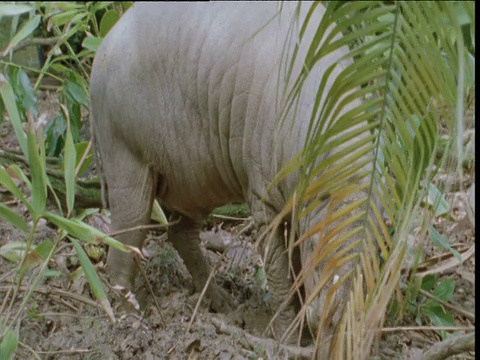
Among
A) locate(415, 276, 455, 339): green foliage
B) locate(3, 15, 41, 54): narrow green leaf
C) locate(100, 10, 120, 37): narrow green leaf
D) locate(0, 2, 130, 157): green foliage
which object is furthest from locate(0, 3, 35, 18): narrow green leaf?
locate(415, 276, 455, 339): green foliage

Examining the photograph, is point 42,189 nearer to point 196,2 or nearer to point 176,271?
point 196,2

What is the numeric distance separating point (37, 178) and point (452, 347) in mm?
1175

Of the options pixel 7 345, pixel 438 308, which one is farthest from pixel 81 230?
pixel 438 308

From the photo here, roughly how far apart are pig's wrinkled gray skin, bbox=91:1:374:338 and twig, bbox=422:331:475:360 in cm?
60

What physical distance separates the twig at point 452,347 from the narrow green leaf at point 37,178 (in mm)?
1080

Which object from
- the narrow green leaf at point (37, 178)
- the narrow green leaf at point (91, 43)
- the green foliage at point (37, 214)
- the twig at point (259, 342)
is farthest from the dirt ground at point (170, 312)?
the narrow green leaf at point (91, 43)

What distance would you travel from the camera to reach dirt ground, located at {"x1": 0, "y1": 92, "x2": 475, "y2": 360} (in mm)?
2609

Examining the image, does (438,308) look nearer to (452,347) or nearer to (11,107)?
(452,347)

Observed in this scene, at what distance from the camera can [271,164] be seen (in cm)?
264

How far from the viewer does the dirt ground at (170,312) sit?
8.56ft

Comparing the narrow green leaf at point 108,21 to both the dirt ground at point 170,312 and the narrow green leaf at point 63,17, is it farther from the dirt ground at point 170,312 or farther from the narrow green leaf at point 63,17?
the dirt ground at point 170,312

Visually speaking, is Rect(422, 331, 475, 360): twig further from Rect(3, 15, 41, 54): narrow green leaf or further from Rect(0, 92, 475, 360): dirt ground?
Rect(3, 15, 41, 54): narrow green leaf

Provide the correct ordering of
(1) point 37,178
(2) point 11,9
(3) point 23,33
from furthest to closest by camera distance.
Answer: (3) point 23,33 < (2) point 11,9 < (1) point 37,178

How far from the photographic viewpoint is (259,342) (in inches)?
100
